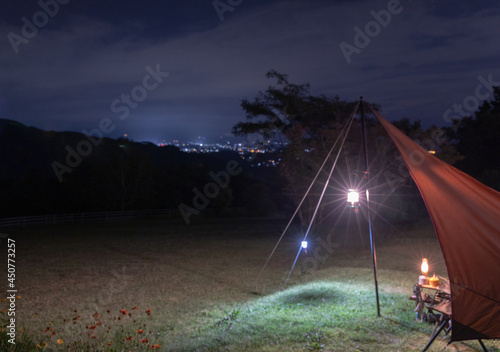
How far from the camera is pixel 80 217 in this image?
2739 centimetres

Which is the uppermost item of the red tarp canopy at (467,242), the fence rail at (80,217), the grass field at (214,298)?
the fence rail at (80,217)

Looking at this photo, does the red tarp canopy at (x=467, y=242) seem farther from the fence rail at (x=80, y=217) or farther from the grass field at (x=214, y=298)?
the fence rail at (x=80, y=217)

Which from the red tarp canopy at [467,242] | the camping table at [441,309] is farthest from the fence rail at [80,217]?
the red tarp canopy at [467,242]

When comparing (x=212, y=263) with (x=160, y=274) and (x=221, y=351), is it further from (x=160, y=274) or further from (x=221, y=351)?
(x=221, y=351)

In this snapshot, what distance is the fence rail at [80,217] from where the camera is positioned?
22688 mm

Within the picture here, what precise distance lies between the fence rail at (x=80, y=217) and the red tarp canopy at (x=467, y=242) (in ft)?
76.3

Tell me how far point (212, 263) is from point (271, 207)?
26.1 m

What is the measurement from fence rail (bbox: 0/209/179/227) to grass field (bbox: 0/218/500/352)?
311 inches

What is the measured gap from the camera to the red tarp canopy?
4.19m

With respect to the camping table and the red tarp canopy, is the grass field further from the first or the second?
the red tarp canopy

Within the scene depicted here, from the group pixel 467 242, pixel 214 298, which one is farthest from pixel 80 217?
pixel 467 242

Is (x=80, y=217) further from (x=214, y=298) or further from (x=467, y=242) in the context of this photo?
(x=467, y=242)

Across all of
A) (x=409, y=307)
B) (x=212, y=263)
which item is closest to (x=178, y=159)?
(x=212, y=263)

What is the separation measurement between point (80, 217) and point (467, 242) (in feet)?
88.8
